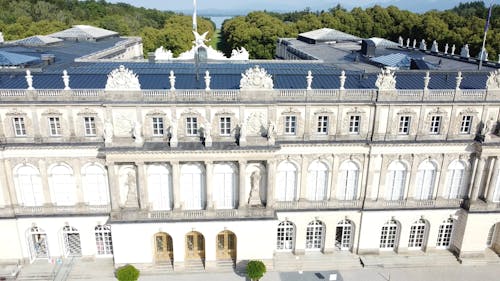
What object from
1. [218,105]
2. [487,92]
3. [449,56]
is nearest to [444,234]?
[487,92]

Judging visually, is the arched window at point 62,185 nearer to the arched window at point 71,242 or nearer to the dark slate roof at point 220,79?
the arched window at point 71,242

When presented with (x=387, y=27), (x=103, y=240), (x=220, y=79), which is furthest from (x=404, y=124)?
(x=387, y=27)

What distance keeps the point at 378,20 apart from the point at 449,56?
7458cm

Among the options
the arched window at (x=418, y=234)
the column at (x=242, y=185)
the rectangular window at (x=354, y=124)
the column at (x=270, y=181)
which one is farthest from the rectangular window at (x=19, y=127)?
the arched window at (x=418, y=234)

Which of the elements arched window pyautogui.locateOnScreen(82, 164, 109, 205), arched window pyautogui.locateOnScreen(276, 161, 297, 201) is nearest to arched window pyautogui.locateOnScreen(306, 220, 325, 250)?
arched window pyautogui.locateOnScreen(276, 161, 297, 201)

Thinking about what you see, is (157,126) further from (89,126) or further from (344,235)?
(344,235)

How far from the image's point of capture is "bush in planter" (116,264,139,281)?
3391 centimetres

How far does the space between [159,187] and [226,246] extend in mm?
8532

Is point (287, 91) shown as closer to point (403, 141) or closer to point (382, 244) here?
point (403, 141)

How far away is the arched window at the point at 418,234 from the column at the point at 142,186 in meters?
25.9

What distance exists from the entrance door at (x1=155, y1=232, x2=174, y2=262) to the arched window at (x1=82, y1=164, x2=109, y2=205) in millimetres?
6016

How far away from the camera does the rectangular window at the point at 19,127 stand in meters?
34.6

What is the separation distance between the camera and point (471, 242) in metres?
39.7

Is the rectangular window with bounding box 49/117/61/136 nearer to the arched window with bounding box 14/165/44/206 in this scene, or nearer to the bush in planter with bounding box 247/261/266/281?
the arched window with bounding box 14/165/44/206
